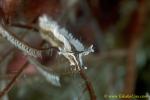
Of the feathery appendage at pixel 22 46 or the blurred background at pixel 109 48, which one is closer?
the feathery appendage at pixel 22 46

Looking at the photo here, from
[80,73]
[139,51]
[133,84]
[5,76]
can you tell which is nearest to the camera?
[80,73]

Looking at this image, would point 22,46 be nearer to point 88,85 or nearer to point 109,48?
point 88,85

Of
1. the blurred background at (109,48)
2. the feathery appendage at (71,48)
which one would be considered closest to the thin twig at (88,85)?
the feathery appendage at (71,48)

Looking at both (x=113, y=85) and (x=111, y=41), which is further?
(x=111, y=41)

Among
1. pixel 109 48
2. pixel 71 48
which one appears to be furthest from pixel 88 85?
pixel 109 48

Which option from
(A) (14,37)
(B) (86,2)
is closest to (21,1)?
(A) (14,37)

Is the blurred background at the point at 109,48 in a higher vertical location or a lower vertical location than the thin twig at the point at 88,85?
higher

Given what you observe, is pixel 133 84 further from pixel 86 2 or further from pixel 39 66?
pixel 39 66

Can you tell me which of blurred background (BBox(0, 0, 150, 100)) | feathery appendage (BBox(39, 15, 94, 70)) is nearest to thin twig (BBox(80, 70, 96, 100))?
feathery appendage (BBox(39, 15, 94, 70))

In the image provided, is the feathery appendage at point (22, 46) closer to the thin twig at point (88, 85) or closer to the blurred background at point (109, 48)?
the thin twig at point (88, 85)

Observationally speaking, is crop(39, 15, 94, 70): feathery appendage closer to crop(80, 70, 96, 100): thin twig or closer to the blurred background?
crop(80, 70, 96, 100): thin twig
